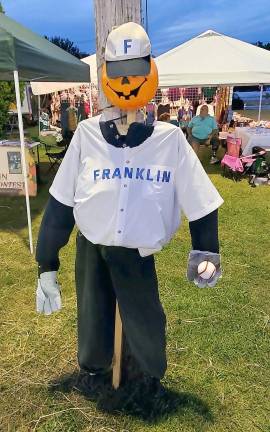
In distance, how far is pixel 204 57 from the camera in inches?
356

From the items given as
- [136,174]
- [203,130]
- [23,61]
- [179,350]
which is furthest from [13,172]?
[136,174]

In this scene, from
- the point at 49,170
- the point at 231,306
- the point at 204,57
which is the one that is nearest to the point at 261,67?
the point at 204,57

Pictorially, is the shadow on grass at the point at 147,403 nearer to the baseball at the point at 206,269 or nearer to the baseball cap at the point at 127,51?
the baseball at the point at 206,269

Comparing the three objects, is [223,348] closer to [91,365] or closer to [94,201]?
[91,365]

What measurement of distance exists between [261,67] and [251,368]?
24.8ft

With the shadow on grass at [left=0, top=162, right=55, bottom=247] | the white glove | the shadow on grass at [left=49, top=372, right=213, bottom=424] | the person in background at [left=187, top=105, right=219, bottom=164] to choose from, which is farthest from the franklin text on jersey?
the person in background at [left=187, top=105, right=219, bottom=164]

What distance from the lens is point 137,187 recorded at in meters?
1.76

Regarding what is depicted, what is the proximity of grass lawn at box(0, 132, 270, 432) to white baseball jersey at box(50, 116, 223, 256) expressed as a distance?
110cm

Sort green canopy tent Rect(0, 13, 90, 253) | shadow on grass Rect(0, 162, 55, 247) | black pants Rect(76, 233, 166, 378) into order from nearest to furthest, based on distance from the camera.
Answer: black pants Rect(76, 233, 166, 378)
green canopy tent Rect(0, 13, 90, 253)
shadow on grass Rect(0, 162, 55, 247)

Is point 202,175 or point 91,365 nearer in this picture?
point 202,175

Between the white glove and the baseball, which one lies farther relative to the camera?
the white glove

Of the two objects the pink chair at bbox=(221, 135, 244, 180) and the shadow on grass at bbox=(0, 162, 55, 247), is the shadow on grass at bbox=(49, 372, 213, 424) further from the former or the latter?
the pink chair at bbox=(221, 135, 244, 180)

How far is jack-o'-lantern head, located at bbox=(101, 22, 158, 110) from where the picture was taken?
1688mm

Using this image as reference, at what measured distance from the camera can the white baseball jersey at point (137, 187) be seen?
1756 millimetres
